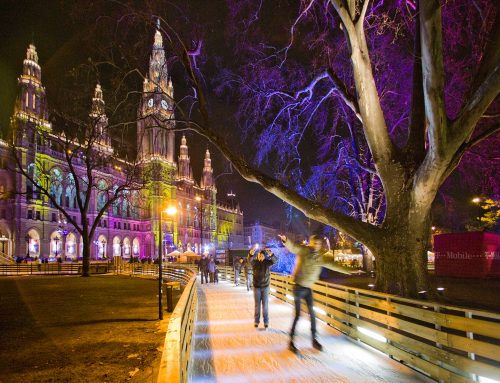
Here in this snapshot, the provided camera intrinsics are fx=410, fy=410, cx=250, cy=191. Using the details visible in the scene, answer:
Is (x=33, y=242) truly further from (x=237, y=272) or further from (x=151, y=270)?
(x=237, y=272)

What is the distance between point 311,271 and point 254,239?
154m

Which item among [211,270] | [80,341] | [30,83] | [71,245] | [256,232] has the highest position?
[30,83]

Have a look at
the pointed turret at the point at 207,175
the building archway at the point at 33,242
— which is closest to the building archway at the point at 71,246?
the building archway at the point at 33,242

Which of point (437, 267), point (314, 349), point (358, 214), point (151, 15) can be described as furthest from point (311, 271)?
point (437, 267)

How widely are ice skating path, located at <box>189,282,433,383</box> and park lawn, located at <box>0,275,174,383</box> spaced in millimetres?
1218

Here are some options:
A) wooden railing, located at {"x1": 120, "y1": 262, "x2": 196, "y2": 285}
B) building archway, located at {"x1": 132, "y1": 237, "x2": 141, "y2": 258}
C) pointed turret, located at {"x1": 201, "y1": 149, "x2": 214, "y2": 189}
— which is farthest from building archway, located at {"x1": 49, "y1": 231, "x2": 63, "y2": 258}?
pointed turret, located at {"x1": 201, "y1": 149, "x2": 214, "y2": 189}

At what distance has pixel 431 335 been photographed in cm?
542

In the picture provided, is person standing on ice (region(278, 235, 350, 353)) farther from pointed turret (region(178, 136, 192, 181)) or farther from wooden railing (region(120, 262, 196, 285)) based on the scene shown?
pointed turret (region(178, 136, 192, 181))

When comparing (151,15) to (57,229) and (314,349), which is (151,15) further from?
(57,229)

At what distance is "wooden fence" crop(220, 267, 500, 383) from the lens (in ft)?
14.6

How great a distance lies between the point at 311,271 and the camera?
7.25 metres

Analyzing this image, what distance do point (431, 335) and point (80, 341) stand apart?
805 cm

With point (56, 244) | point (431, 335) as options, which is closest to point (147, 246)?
point (56, 244)

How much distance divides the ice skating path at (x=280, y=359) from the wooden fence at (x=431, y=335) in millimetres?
205
